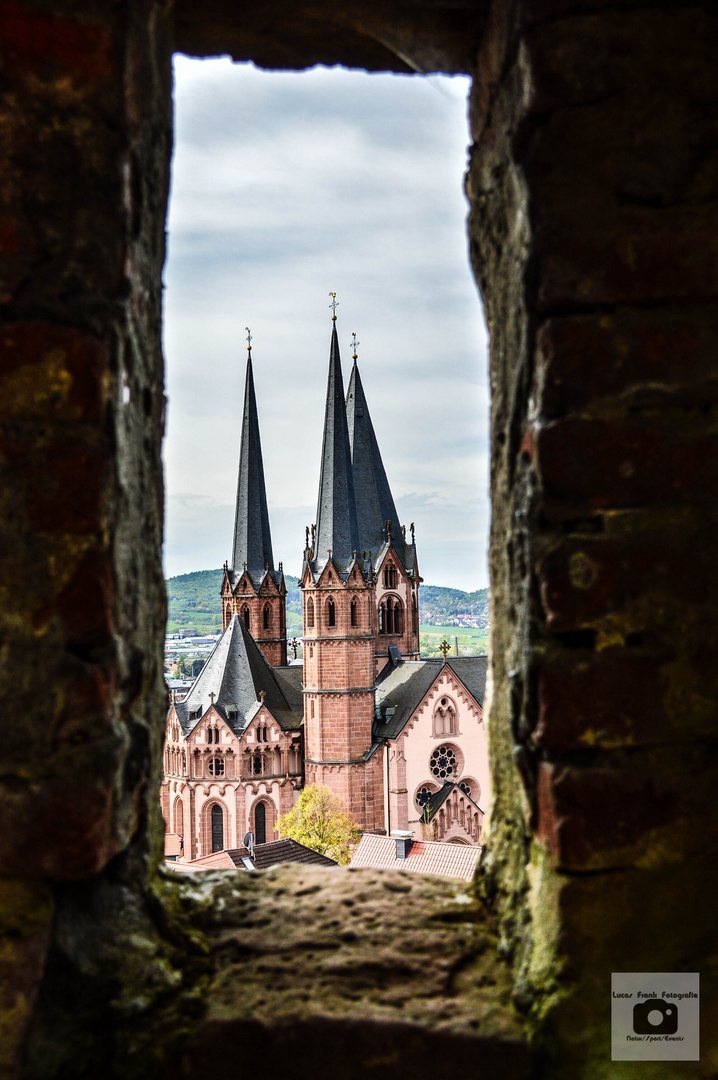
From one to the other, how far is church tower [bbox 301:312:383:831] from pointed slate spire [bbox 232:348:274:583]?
18.0 feet

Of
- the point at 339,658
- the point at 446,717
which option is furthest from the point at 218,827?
the point at 446,717

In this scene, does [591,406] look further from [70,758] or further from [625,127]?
[70,758]

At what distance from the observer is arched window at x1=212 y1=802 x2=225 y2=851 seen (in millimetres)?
29938

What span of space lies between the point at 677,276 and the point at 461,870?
40.7 feet

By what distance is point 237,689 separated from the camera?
104 ft

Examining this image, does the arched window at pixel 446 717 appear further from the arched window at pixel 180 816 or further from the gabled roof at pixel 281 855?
the gabled roof at pixel 281 855

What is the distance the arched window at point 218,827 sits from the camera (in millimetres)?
29938

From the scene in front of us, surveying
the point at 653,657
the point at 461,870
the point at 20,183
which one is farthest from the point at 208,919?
the point at 461,870

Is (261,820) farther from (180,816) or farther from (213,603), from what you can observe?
(213,603)

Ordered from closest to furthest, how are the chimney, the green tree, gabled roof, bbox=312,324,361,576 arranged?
1. the chimney
2. the green tree
3. gabled roof, bbox=312,324,361,576

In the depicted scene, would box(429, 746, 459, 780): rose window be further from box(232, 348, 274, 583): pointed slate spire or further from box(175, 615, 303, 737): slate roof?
box(232, 348, 274, 583): pointed slate spire

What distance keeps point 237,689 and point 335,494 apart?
8.08 meters

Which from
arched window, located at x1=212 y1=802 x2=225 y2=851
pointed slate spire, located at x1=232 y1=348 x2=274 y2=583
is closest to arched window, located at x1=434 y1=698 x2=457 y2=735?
arched window, located at x1=212 y1=802 x2=225 y2=851

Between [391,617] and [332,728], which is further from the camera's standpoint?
[391,617]
